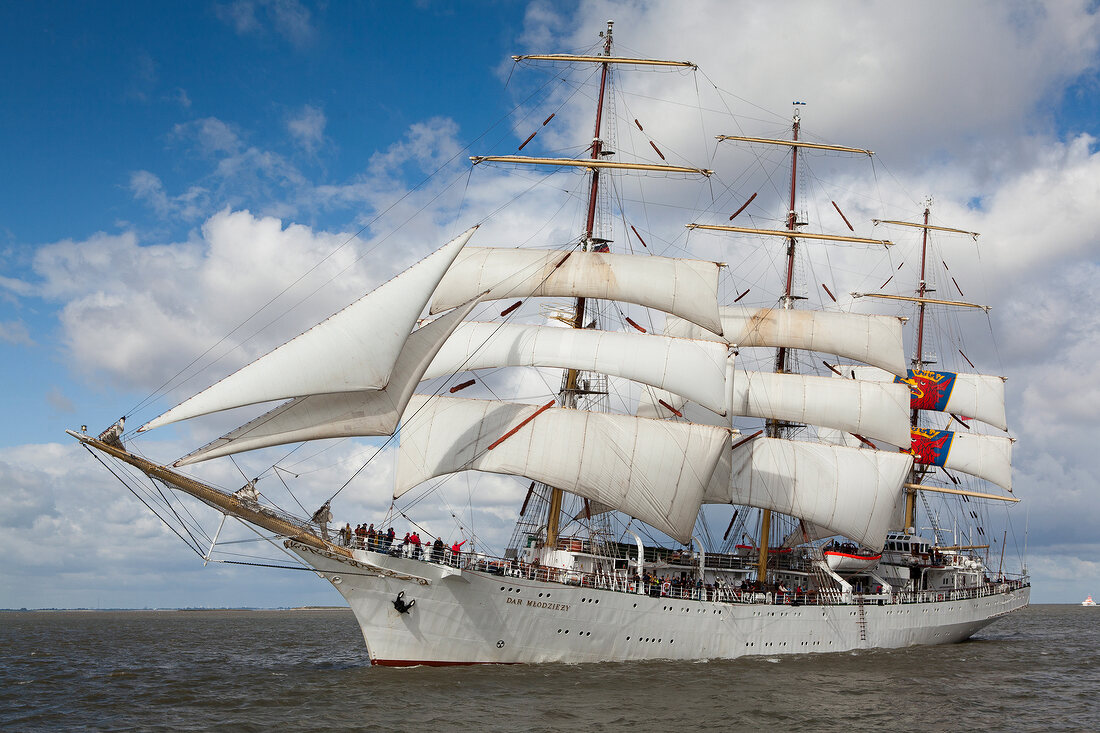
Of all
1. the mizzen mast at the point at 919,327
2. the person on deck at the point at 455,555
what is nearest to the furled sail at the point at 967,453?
the mizzen mast at the point at 919,327

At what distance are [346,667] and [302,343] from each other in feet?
45.6

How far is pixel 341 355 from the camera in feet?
90.6

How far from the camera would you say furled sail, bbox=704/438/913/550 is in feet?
163

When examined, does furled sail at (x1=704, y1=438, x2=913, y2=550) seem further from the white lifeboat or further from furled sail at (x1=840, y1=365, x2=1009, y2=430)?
furled sail at (x1=840, y1=365, x2=1009, y2=430)

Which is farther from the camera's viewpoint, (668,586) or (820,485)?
(820,485)

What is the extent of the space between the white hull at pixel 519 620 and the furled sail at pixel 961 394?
28766mm

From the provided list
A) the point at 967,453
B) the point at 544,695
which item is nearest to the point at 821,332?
the point at 967,453

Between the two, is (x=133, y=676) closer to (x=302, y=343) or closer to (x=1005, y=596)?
(x=302, y=343)

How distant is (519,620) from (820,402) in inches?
1050

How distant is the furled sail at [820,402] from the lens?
51.9 m

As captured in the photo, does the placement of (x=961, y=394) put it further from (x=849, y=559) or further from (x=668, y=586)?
(x=668, y=586)

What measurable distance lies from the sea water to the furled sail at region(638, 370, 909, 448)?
566 inches

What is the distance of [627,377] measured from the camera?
41.7 m

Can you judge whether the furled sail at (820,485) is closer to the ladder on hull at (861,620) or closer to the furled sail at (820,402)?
the furled sail at (820,402)
